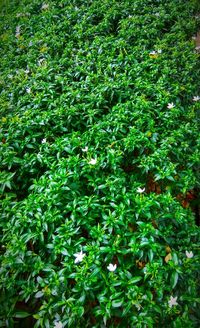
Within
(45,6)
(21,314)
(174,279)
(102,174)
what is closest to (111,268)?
(174,279)

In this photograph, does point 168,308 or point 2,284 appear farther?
point 2,284

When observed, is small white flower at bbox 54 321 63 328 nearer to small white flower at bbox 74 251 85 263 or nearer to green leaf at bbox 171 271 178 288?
small white flower at bbox 74 251 85 263

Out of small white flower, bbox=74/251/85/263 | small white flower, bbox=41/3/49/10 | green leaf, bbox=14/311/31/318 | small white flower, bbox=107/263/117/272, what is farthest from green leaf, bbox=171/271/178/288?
small white flower, bbox=41/3/49/10

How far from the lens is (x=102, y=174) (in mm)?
1945

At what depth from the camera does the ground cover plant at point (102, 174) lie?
152 cm

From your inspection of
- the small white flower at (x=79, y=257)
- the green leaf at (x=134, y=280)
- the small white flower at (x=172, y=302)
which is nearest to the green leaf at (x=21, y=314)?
the small white flower at (x=79, y=257)

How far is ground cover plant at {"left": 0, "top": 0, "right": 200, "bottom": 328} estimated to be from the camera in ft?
4.99

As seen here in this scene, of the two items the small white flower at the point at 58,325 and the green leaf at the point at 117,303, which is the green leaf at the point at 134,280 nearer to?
the green leaf at the point at 117,303

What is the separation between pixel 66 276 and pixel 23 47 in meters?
2.33

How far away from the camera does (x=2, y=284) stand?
158 centimetres

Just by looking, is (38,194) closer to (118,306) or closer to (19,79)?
(118,306)

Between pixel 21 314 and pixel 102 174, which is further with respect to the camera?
pixel 102 174

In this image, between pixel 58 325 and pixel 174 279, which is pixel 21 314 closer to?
pixel 58 325

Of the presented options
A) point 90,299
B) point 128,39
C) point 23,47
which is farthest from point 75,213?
point 23,47
